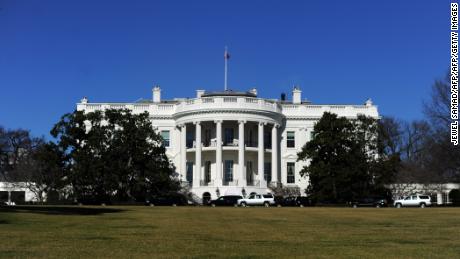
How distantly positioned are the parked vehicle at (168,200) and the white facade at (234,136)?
7.17m

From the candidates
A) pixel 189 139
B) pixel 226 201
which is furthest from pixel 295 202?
pixel 189 139

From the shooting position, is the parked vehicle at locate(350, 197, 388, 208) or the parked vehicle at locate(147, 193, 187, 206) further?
the parked vehicle at locate(147, 193, 187, 206)

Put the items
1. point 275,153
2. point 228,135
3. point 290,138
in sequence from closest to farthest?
1. point 275,153
2. point 228,135
3. point 290,138

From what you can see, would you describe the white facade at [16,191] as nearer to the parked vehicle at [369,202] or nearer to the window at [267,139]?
the window at [267,139]

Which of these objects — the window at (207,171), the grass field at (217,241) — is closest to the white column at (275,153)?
the window at (207,171)

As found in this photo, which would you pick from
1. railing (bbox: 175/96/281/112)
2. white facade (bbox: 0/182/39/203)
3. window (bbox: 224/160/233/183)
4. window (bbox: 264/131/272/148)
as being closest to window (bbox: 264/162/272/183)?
window (bbox: 264/131/272/148)

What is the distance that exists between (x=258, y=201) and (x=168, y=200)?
857 centimetres

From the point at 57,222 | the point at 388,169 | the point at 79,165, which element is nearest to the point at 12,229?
the point at 57,222

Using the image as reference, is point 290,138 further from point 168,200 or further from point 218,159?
point 168,200

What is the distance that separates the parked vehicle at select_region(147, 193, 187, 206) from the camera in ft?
198

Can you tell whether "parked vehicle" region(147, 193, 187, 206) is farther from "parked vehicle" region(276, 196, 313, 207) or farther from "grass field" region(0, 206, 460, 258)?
"grass field" region(0, 206, 460, 258)

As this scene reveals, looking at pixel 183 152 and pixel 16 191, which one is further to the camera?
pixel 16 191

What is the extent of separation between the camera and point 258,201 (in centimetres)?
6084

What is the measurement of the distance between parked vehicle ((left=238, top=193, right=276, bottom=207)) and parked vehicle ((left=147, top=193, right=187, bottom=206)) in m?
5.84
